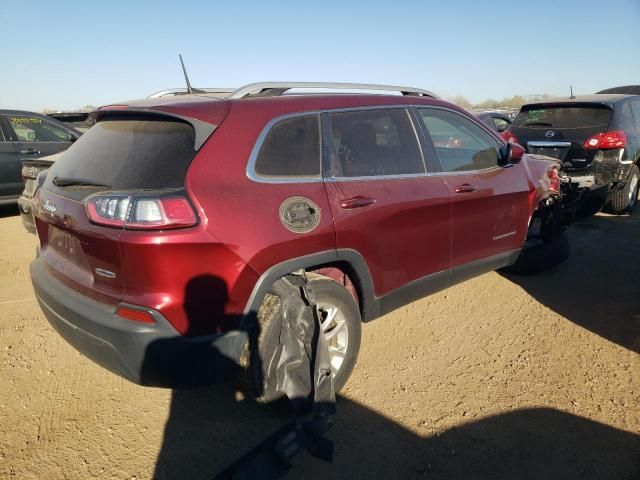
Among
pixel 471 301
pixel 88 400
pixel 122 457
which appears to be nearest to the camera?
pixel 122 457

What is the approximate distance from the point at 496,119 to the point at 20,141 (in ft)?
35.1

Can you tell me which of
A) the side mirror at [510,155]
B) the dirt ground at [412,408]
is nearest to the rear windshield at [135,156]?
the dirt ground at [412,408]

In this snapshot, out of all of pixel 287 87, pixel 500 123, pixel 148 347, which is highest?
pixel 500 123

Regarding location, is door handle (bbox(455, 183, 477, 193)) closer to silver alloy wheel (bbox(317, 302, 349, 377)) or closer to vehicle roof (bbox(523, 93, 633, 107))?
silver alloy wheel (bbox(317, 302, 349, 377))

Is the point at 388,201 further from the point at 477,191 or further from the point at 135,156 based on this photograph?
the point at 135,156

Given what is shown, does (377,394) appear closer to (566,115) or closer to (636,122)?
(566,115)

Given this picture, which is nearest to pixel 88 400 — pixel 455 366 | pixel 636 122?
pixel 455 366

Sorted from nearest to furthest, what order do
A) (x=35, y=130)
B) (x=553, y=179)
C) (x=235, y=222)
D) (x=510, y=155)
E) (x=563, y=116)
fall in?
(x=235, y=222), (x=510, y=155), (x=553, y=179), (x=563, y=116), (x=35, y=130)

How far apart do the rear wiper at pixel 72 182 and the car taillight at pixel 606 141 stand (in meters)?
5.83

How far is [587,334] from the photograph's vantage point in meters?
3.30

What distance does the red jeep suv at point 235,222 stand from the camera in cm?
200

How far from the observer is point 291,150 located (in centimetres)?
239

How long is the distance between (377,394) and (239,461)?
1.00 metres

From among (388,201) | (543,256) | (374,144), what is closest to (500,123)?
(543,256)
